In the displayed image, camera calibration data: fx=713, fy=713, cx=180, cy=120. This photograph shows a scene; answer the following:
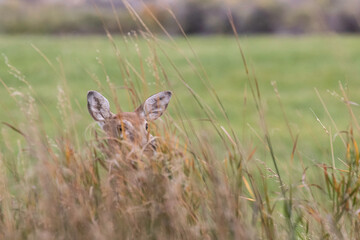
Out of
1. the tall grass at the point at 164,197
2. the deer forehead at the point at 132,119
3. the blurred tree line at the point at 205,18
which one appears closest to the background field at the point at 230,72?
the blurred tree line at the point at 205,18

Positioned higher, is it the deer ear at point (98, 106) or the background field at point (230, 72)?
the deer ear at point (98, 106)

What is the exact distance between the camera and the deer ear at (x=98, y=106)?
3580 mm

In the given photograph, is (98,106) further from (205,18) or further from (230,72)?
(205,18)

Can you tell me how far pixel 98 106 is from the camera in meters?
3.70

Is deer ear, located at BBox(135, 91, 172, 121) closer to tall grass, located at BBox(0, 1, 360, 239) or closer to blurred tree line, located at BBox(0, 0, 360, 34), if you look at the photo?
tall grass, located at BBox(0, 1, 360, 239)

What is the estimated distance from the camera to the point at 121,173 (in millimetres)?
3484

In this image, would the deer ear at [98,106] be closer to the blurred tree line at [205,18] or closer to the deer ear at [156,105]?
the deer ear at [156,105]

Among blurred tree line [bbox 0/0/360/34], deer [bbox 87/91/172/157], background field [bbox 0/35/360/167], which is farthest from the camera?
blurred tree line [bbox 0/0/360/34]

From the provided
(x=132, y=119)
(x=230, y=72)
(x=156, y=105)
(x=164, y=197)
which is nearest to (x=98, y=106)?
(x=132, y=119)

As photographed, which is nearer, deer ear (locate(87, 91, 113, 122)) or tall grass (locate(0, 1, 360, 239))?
tall grass (locate(0, 1, 360, 239))

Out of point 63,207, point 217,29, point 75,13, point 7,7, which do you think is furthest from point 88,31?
point 63,207

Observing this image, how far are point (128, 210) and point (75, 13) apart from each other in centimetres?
2546

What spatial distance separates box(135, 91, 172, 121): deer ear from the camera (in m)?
3.58

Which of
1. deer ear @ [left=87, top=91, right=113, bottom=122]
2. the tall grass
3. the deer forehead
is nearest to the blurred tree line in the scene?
the deer forehead
